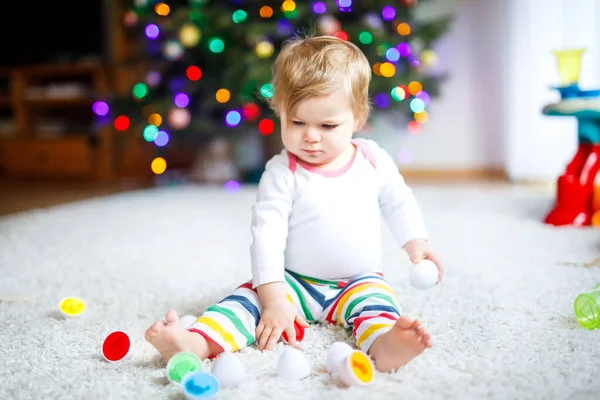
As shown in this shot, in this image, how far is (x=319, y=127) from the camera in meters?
0.93

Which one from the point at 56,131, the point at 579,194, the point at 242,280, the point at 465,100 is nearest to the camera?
the point at 242,280

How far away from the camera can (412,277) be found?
0.90 m

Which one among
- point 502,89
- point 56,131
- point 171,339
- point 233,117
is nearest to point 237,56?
point 233,117

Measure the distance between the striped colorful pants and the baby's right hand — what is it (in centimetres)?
2

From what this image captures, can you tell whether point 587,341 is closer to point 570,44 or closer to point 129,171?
point 570,44

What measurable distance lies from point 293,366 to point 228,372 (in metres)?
0.08

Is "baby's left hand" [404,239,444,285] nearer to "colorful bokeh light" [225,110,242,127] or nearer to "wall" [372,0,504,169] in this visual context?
"colorful bokeh light" [225,110,242,127]

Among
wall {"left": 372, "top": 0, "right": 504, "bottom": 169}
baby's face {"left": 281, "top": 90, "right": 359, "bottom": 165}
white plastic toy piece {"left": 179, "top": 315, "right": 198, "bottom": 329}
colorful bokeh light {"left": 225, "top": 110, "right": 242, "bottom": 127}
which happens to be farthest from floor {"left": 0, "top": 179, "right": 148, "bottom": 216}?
baby's face {"left": 281, "top": 90, "right": 359, "bottom": 165}

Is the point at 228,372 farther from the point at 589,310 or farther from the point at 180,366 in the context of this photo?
the point at 589,310

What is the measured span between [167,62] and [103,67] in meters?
0.75

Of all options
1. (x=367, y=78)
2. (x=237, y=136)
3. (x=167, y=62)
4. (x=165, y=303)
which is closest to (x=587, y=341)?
(x=367, y=78)

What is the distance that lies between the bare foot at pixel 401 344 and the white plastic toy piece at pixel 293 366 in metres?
Answer: 0.09

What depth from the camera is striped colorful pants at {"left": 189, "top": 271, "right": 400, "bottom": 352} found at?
831 mm

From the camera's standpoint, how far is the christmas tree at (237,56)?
8.00 ft
